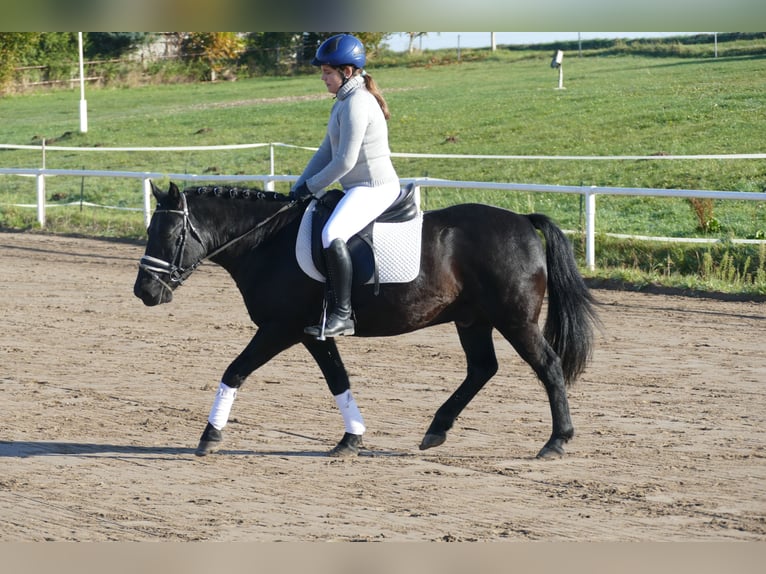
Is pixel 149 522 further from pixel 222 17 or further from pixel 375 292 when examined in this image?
pixel 222 17

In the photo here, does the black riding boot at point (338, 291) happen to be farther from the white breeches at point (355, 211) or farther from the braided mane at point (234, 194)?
the braided mane at point (234, 194)

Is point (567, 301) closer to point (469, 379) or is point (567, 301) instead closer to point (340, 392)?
point (469, 379)

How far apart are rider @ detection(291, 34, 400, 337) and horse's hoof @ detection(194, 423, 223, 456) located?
0.93 m

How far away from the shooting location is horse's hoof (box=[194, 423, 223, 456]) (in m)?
7.08

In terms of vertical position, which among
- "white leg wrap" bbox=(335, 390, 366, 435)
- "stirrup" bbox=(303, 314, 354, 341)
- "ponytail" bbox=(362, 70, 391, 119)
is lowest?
"white leg wrap" bbox=(335, 390, 366, 435)

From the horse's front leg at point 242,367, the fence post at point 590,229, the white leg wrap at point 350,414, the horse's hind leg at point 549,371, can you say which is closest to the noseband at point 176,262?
the horse's front leg at point 242,367

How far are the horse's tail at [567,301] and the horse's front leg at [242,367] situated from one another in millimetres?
1661

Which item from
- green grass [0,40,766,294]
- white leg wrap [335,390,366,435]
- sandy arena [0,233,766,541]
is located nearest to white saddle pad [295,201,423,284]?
white leg wrap [335,390,366,435]

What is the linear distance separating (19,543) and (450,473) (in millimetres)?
2494

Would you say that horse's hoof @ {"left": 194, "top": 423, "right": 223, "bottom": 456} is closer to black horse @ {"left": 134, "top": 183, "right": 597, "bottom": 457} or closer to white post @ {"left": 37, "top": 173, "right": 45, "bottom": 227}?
black horse @ {"left": 134, "top": 183, "right": 597, "bottom": 457}

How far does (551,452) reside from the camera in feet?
22.7

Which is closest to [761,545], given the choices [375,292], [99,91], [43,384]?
[375,292]

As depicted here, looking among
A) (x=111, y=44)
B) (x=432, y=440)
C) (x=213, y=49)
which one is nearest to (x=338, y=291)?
(x=432, y=440)

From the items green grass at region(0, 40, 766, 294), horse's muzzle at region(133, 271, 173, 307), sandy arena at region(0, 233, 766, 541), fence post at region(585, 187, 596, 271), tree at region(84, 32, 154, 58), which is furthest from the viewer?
tree at region(84, 32, 154, 58)
